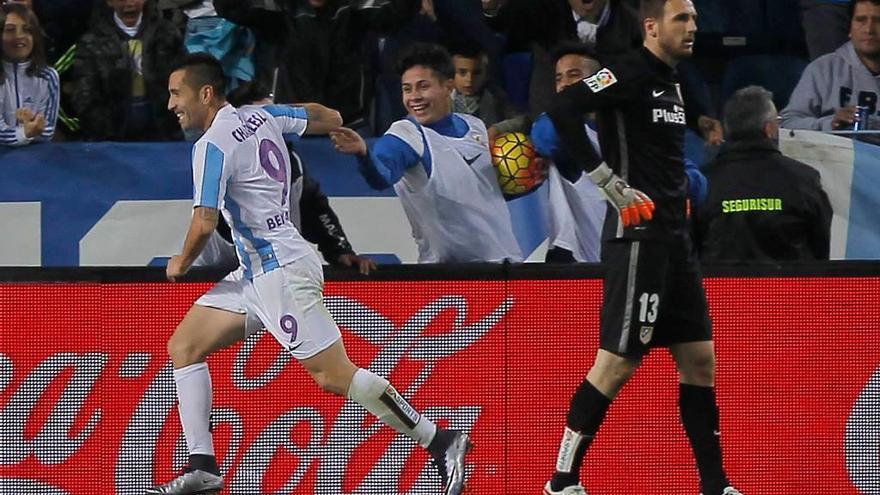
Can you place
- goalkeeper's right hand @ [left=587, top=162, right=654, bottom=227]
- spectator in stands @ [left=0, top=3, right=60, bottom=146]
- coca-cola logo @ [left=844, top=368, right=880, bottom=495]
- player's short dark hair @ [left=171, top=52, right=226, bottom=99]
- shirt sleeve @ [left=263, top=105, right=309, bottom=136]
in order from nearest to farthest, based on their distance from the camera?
goalkeeper's right hand @ [left=587, top=162, right=654, bottom=227] → player's short dark hair @ [left=171, top=52, right=226, bottom=99] → shirt sleeve @ [left=263, top=105, right=309, bottom=136] → coca-cola logo @ [left=844, top=368, right=880, bottom=495] → spectator in stands @ [left=0, top=3, right=60, bottom=146]

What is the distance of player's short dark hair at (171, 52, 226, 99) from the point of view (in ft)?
25.9

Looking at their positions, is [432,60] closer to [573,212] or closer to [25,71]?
[573,212]

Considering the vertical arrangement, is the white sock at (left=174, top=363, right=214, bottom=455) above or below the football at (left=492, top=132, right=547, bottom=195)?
below

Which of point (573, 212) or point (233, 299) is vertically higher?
point (573, 212)

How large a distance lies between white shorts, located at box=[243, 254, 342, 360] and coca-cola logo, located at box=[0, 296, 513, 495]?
1.93ft

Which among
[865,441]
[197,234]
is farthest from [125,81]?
[865,441]

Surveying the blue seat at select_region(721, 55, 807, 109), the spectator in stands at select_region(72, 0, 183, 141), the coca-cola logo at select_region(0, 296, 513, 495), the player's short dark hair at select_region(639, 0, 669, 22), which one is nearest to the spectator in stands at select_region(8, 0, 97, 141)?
the spectator in stands at select_region(72, 0, 183, 141)

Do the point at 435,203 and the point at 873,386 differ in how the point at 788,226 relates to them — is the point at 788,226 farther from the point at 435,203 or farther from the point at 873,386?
the point at 435,203

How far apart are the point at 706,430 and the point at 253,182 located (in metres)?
2.25

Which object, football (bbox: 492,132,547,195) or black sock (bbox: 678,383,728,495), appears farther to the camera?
football (bbox: 492,132,547,195)

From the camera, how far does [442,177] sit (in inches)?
338

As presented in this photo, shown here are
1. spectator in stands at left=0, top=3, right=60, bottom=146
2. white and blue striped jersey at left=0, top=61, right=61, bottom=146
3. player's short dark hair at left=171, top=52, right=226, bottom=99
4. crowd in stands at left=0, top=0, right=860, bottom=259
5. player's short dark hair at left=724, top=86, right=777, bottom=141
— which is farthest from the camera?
crowd in stands at left=0, top=0, right=860, bottom=259

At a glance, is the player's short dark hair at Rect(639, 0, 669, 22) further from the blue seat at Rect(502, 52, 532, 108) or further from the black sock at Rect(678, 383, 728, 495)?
the blue seat at Rect(502, 52, 532, 108)

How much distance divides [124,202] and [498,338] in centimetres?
213
